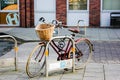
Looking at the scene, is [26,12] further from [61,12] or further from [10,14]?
[61,12]

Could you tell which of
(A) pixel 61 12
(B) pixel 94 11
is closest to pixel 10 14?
(A) pixel 61 12

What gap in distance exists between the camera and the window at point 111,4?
1955 cm

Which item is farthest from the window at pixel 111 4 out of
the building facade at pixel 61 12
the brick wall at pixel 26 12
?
the brick wall at pixel 26 12

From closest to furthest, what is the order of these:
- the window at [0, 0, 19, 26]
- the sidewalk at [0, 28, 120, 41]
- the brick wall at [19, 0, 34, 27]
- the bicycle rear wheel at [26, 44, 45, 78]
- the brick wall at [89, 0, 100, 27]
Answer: the bicycle rear wheel at [26, 44, 45, 78], the sidewalk at [0, 28, 120, 41], the brick wall at [89, 0, 100, 27], the brick wall at [19, 0, 34, 27], the window at [0, 0, 19, 26]

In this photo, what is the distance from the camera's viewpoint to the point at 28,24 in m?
19.5

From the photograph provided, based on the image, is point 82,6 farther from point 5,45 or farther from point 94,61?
point 94,61

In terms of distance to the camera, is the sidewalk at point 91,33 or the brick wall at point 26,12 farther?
the brick wall at point 26,12

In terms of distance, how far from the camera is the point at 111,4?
19594mm

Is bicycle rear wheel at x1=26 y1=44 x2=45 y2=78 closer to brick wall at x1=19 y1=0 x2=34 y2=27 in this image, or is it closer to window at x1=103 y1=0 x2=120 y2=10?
brick wall at x1=19 y1=0 x2=34 y2=27

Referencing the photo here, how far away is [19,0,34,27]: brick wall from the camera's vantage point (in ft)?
64.0

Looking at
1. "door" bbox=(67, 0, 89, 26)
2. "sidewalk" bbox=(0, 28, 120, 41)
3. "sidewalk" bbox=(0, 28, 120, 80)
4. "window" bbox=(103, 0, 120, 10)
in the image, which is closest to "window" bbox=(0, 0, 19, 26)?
"sidewalk" bbox=(0, 28, 120, 41)

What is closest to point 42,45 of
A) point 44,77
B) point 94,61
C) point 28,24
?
point 44,77

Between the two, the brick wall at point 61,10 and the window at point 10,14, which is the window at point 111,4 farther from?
the window at point 10,14

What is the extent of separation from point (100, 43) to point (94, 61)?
3.84 metres
